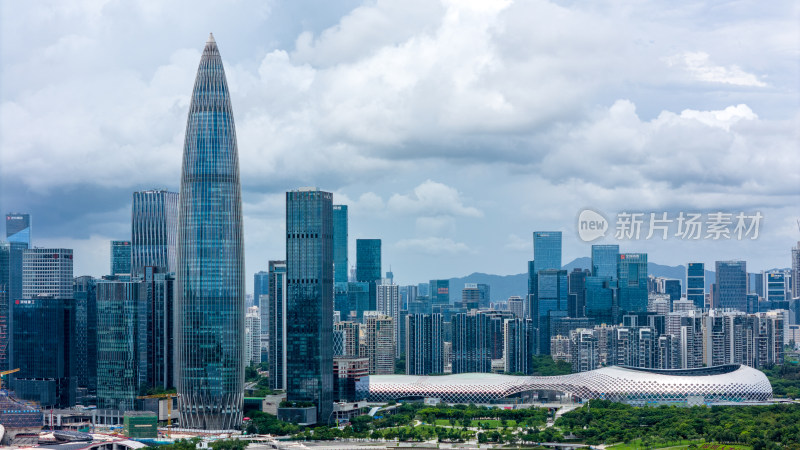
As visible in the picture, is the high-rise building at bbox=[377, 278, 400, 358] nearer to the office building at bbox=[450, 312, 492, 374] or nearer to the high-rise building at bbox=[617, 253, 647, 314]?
the high-rise building at bbox=[617, 253, 647, 314]

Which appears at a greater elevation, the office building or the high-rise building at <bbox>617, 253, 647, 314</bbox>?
the high-rise building at <bbox>617, 253, 647, 314</bbox>

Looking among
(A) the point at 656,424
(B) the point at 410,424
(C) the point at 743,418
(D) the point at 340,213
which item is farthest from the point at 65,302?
(D) the point at 340,213

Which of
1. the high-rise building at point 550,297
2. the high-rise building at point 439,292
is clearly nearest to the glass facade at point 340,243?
the high-rise building at point 550,297

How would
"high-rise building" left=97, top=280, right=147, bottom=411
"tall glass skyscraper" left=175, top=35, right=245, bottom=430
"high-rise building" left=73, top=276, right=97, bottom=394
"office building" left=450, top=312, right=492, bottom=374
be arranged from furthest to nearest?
"office building" left=450, top=312, right=492, bottom=374 → "high-rise building" left=73, top=276, right=97, bottom=394 → "high-rise building" left=97, top=280, right=147, bottom=411 → "tall glass skyscraper" left=175, top=35, right=245, bottom=430

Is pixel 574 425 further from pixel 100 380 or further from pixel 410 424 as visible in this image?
pixel 100 380

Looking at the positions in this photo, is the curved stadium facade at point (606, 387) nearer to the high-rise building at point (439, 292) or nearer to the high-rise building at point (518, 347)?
the high-rise building at point (518, 347)

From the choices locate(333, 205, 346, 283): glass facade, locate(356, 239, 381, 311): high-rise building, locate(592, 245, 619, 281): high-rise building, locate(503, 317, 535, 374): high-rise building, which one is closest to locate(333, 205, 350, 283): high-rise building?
locate(333, 205, 346, 283): glass facade
